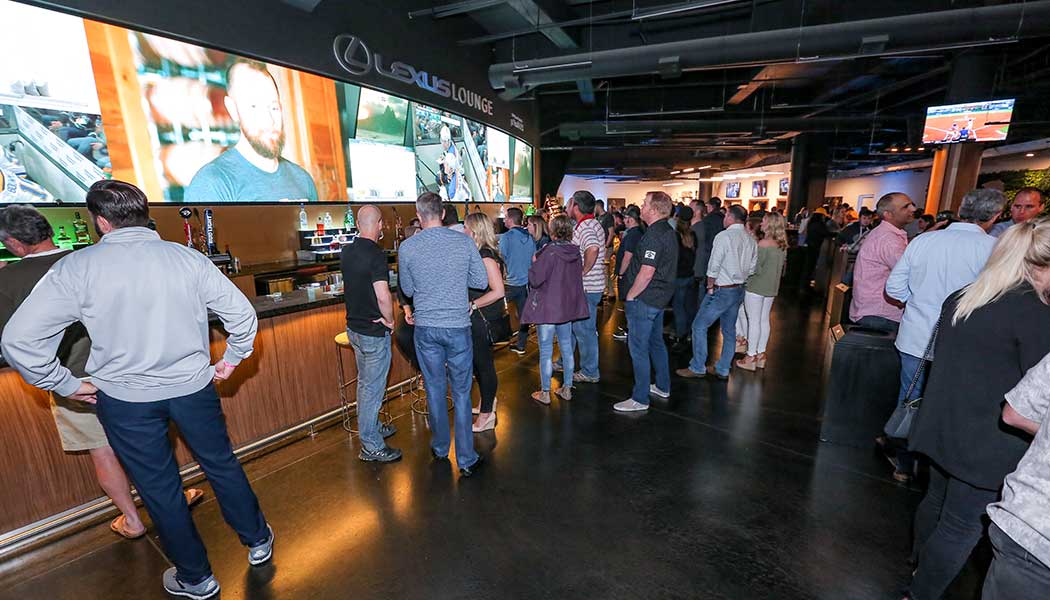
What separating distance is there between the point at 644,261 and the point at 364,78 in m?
4.81

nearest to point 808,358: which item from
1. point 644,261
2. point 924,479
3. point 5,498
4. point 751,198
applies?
point 924,479

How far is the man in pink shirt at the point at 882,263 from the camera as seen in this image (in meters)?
3.32

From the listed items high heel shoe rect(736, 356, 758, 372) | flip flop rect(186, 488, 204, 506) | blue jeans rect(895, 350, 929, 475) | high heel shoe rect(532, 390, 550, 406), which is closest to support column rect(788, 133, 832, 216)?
high heel shoe rect(736, 356, 758, 372)

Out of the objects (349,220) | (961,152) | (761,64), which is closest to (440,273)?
(349,220)

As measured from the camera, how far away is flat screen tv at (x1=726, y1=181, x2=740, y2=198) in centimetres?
2034

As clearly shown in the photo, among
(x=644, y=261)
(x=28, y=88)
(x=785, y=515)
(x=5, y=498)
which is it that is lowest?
(x=785, y=515)

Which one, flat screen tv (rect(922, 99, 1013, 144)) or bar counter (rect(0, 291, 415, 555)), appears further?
flat screen tv (rect(922, 99, 1013, 144))

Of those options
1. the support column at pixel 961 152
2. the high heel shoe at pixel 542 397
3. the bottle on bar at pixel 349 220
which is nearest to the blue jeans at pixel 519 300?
the high heel shoe at pixel 542 397

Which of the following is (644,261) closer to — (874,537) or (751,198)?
(874,537)

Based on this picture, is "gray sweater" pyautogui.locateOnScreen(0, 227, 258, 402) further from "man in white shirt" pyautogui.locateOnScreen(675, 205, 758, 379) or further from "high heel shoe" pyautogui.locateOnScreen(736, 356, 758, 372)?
"high heel shoe" pyautogui.locateOnScreen(736, 356, 758, 372)

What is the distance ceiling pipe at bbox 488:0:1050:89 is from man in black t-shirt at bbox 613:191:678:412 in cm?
423

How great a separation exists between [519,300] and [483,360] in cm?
198

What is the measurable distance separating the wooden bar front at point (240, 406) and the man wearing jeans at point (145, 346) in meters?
0.93

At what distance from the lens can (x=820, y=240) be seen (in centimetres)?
961
